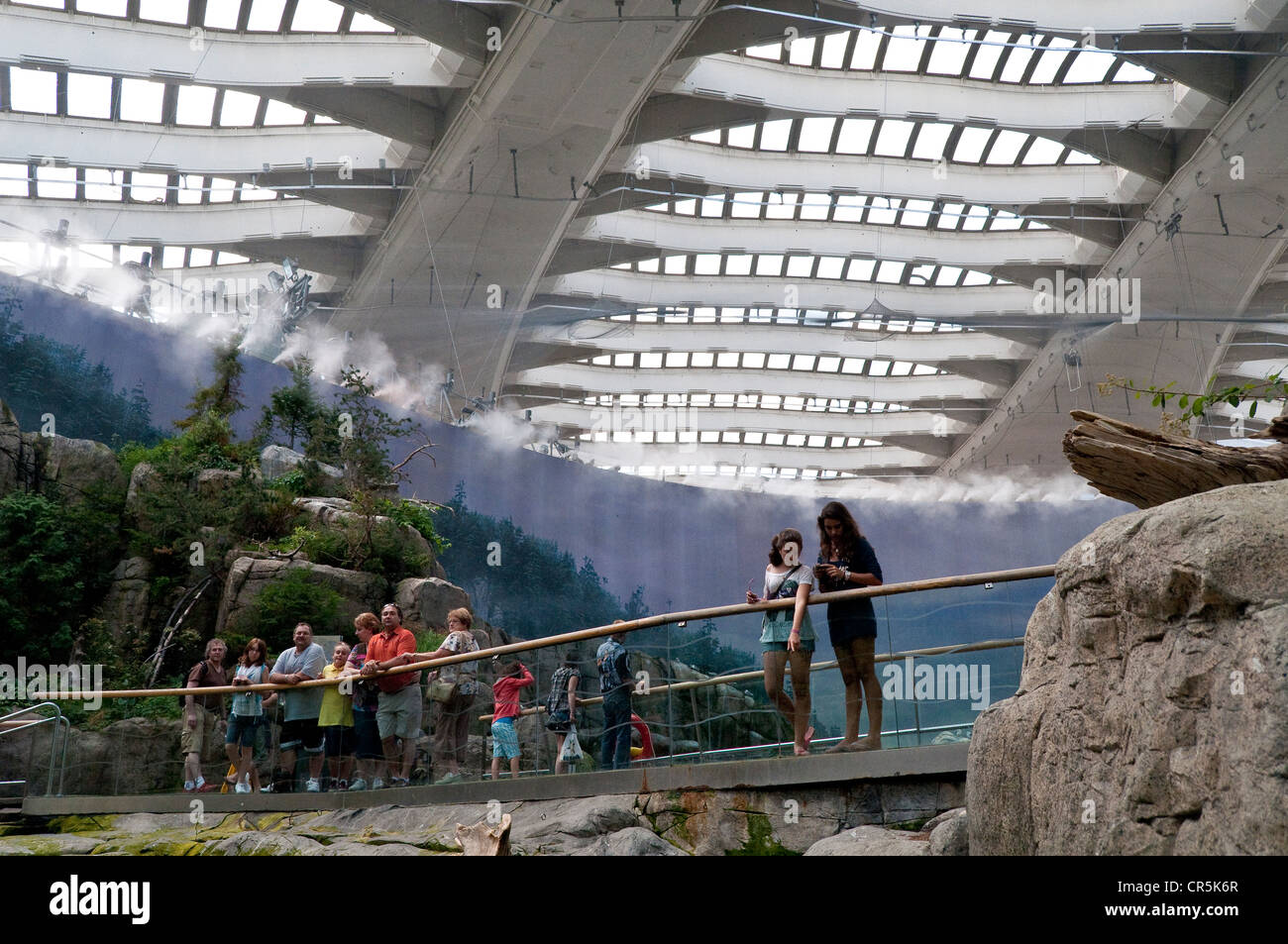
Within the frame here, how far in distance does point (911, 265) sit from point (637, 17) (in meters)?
12.2

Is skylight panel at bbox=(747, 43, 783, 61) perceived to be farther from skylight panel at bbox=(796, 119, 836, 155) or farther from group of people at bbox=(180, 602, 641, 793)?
group of people at bbox=(180, 602, 641, 793)

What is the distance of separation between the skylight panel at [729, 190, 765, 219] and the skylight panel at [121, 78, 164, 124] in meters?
10.6

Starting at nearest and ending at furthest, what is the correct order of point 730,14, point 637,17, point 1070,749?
point 1070,749 → point 637,17 → point 730,14

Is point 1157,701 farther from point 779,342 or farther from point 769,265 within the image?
point 779,342

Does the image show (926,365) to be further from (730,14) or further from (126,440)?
(126,440)

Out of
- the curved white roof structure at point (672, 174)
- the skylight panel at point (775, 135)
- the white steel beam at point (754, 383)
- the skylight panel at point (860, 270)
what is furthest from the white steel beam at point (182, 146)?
the skylight panel at point (860, 270)

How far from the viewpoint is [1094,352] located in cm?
2597

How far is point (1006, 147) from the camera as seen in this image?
2258cm

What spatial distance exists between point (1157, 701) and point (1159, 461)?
104cm

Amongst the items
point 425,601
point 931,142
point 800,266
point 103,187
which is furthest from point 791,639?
point 800,266

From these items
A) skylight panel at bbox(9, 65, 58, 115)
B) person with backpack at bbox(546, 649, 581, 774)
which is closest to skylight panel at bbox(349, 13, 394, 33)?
skylight panel at bbox(9, 65, 58, 115)

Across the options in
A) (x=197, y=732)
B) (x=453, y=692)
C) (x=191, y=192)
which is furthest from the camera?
(x=191, y=192)

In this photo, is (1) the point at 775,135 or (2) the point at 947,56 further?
(1) the point at 775,135

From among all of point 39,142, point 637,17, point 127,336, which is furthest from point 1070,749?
point 39,142
